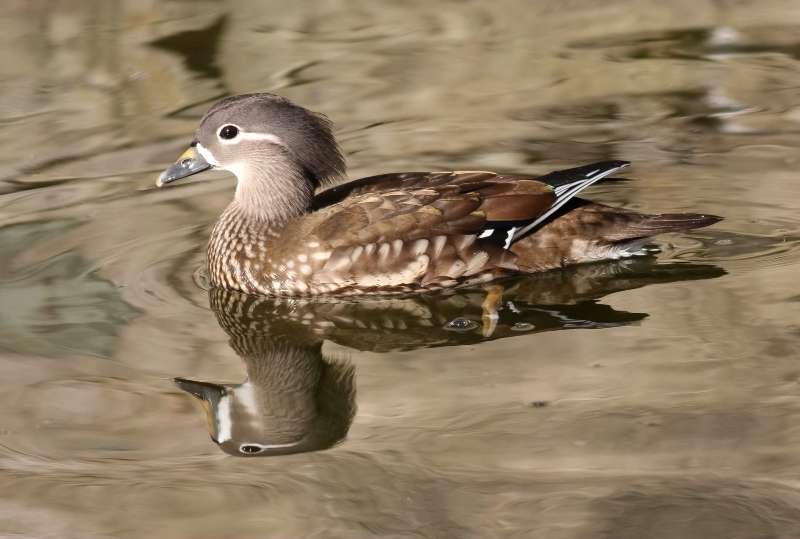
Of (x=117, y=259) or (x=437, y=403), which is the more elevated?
(x=117, y=259)

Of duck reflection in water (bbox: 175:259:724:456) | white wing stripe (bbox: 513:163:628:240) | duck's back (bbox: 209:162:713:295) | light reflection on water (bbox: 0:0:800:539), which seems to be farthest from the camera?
white wing stripe (bbox: 513:163:628:240)

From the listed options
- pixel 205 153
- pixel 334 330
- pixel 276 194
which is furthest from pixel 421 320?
pixel 205 153

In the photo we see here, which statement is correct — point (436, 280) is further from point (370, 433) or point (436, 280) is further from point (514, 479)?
point (514, 479)

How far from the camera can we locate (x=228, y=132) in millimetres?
7496

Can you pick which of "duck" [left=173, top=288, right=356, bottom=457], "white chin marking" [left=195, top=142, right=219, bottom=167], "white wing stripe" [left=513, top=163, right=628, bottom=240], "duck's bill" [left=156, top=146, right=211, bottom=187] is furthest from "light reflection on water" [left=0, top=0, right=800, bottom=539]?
"white chin marking" [left=195, top=142, right=219, bottom=167]

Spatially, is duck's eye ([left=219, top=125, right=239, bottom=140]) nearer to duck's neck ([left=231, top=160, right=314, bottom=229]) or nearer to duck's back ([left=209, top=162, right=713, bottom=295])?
duck's neck ([left=231, top=160, right=314, bottom=229])

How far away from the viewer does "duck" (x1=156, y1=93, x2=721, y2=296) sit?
23.6 ft

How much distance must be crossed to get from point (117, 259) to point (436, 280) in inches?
68.6

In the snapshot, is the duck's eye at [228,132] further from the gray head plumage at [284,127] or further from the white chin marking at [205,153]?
the white chin marking at [205,153]

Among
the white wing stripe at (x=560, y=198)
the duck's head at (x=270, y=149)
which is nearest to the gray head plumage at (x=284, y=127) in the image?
the duck's head at (x=270, y=149)

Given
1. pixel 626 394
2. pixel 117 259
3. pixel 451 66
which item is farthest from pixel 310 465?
pixel 451 66

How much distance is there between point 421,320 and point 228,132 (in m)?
1.45

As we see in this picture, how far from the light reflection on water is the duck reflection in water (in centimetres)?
2

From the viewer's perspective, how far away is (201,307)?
23.8ft
